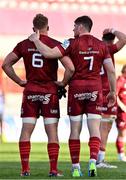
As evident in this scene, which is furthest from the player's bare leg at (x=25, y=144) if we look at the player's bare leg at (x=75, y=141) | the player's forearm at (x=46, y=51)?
the player's forearm at (x=46, y=51)

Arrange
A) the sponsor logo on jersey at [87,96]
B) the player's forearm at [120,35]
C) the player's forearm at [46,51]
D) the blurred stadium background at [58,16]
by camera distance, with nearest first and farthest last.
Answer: the player's forearm at [46,51], the sponsor logo on jersey at [87,96], the player's forearm at [120,35], the blurred stadium background at [58,16]

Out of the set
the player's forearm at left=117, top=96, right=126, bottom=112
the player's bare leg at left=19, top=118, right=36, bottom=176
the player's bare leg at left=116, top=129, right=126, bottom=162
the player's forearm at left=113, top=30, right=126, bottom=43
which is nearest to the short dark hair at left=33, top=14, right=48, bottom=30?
the player's bare leg at left=19, top=118, right=36, bottom=176

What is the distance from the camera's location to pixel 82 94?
11.7 metres

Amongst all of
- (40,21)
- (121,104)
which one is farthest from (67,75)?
(121,104)

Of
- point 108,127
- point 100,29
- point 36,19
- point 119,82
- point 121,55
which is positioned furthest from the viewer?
point 100,29

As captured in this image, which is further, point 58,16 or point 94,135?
point 58,16

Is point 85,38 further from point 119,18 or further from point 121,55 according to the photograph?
point 119,18

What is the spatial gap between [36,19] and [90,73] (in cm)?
98

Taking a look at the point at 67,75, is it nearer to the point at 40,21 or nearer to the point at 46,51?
the point at 46,51

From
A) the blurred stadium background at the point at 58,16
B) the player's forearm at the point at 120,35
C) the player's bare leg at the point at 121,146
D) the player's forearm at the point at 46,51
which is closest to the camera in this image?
the player's forearm at the point at 46,51

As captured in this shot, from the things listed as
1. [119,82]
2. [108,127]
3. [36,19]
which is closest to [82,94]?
[36,19]

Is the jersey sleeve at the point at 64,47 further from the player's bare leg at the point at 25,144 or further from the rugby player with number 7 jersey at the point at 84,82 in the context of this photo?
the player's bare leg at the point at 25,144

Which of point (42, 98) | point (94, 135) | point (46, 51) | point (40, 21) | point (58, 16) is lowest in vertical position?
point (94, 135)

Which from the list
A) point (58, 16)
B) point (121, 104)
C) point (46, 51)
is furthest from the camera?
point (58, 16)
